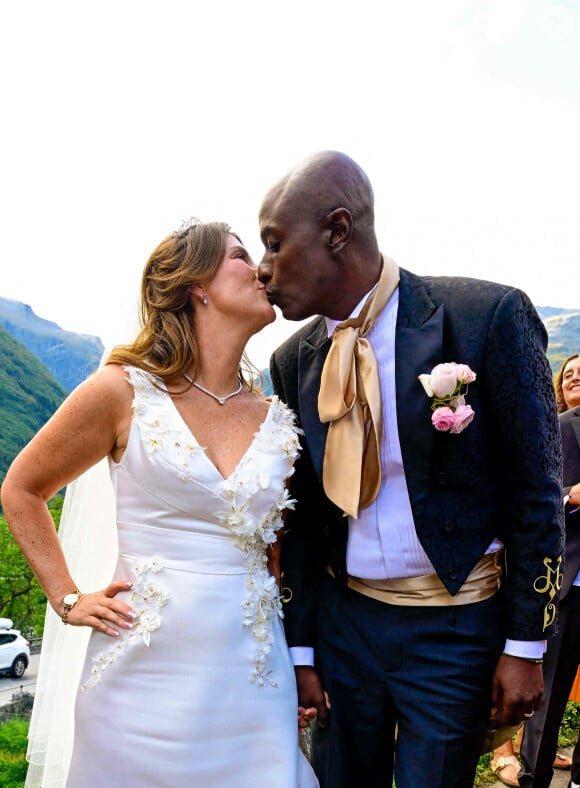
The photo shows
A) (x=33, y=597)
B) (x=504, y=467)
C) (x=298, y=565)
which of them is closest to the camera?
(x=504, y=467)

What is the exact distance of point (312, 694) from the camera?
226cm

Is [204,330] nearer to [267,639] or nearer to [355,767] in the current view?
[267,639]

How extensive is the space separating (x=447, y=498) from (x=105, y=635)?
1126 mm

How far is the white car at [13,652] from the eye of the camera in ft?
13.7

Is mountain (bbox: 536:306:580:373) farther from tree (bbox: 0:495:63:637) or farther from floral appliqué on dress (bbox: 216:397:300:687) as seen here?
floral appliqué on dress (bbox: 216:397:300:687)

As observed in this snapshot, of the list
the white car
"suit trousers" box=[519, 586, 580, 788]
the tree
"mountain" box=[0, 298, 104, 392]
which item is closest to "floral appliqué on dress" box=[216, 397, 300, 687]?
"suit trousers" box=[519, 586, 580, 788]

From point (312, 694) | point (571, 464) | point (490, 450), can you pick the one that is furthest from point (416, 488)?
point (571, 464)

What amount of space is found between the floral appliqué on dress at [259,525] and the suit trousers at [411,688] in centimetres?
22

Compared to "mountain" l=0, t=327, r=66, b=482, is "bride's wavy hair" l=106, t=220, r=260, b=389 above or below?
above

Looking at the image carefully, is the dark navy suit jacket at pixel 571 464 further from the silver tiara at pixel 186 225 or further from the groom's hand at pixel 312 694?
the silver tiara at pixel 186 225

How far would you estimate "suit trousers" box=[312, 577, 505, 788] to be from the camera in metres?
1.97

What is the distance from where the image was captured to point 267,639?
7.17 feet

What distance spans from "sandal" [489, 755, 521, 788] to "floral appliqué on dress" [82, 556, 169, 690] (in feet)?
10.2

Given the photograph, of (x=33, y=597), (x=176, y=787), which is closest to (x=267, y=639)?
(x=176, y=787)
